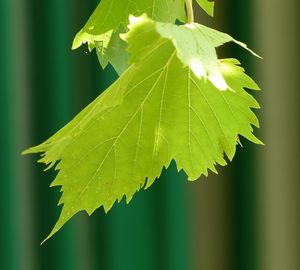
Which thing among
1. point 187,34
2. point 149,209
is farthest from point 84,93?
point 187,34

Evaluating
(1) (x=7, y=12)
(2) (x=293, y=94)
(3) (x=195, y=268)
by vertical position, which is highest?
(1) (x=7, y=12)

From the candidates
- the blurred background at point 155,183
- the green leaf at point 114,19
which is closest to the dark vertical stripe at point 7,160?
the blurred background at point 155,183

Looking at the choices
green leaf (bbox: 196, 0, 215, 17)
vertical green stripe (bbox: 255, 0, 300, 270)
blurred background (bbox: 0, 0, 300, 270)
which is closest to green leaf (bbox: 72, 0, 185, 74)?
green leaf (bbox: 196, 0, 215, 17)

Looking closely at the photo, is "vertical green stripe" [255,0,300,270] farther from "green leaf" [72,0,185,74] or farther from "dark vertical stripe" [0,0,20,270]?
"green leaf" [72,0,185,74]

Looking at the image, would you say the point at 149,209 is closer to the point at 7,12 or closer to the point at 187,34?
the point at 7,12

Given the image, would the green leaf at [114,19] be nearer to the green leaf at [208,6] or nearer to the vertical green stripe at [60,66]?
the green leaf at [208,6]

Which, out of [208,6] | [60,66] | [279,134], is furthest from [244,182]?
[208,6]
